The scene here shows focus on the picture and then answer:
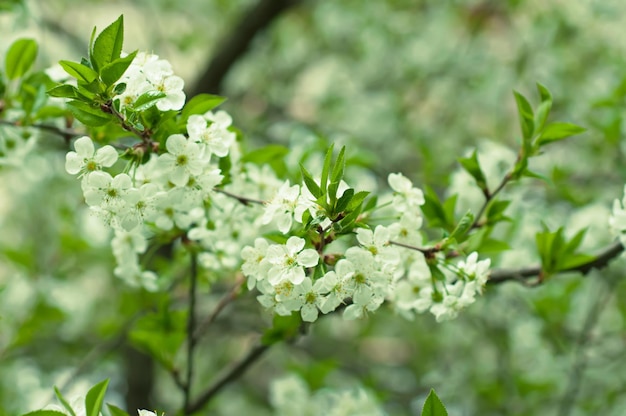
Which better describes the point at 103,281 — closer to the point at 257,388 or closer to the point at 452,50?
the point at 257,388

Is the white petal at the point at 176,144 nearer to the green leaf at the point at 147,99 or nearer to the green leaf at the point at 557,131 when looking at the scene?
the green leaf at the point at 147,99

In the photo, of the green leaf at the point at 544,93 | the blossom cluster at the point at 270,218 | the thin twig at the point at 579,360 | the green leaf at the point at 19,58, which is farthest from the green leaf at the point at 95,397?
the thin twig at the point at 579,360

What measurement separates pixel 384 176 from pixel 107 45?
7.23 ft

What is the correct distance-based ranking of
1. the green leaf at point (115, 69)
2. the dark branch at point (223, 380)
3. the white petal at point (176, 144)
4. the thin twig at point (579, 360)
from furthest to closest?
1. the thin twig at point (579, 360)
2. the dark branch at point (223, 380)
3. the white petal at point (176, 144)
4. the green leaf at point (115, 69)

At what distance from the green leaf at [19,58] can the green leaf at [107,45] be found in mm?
696

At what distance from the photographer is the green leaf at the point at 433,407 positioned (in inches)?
54.2

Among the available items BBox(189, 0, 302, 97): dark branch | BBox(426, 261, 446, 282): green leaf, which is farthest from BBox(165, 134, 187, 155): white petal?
BBox(189, 0, 302, 97): dark branch

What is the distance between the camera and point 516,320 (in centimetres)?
358

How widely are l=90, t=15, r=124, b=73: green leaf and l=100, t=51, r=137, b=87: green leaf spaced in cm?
3

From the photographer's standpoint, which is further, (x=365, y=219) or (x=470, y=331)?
(x=470, y=331)

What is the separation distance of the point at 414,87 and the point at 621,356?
2.48m

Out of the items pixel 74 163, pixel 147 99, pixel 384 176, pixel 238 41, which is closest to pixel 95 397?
pixel 74 163

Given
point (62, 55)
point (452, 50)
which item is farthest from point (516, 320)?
point (62, 55)

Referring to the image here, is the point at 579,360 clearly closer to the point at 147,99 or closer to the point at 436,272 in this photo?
the point at 436,272
